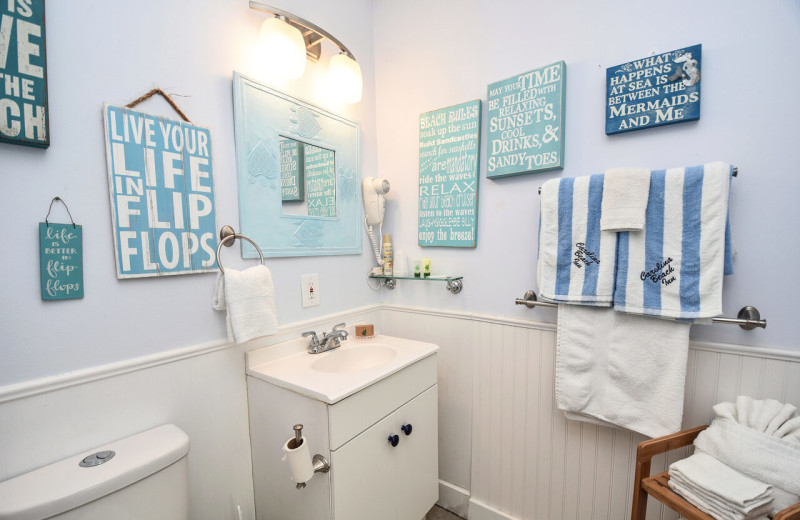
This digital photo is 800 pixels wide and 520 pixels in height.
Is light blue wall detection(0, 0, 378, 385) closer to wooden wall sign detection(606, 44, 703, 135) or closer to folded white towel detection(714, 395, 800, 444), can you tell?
wooden wall sign detection(606, 44, 703, 135)

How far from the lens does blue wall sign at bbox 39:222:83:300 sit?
2.46 feet

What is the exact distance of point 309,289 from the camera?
134 cm

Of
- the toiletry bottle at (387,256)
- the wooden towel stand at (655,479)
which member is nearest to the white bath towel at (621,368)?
the wooden towel stand at (655,479)

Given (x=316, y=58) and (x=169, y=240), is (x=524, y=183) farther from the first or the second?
(x=169, y=240)

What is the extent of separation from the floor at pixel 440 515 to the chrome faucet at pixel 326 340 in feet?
2.98

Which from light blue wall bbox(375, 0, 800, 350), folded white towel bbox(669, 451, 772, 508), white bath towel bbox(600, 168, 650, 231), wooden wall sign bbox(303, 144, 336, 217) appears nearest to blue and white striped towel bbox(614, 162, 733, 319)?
white bath towel bbox(600, 168, 650, 231)

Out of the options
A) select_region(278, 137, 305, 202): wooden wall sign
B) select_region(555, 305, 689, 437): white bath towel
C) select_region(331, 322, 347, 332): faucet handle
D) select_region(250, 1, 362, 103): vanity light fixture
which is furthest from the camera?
select_region(331, 322, 347, 332): faucet handle

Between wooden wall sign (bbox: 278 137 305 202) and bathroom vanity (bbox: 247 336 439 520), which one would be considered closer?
bathroom vanity (bbox: 247 336 439 520)

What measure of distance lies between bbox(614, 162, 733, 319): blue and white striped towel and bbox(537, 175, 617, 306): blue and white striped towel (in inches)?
1.8

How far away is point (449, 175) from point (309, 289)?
2.59 feet

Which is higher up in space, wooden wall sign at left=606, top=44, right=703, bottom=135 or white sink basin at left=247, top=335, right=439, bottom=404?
wooden wall sign at left=606, top=44, right=703, bottom=135

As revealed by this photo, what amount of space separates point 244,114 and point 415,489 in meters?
1.51

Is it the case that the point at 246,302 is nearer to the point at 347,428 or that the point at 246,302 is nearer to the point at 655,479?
the point at 347,428

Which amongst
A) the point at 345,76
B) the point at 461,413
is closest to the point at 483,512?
the point at 461,413
